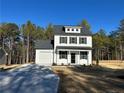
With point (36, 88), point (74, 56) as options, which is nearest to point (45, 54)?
point (74, 56)

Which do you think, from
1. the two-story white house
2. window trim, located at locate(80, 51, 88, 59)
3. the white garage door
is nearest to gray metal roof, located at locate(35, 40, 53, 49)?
the two-story white house

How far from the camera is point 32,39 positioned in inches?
2997

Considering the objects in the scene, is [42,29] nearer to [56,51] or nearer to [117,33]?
[117,33]

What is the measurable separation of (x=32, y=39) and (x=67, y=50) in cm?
3677

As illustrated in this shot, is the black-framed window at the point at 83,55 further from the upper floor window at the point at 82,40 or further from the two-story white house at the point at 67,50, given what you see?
the upper floor window at the point at 82,40

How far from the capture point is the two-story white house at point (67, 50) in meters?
41.2

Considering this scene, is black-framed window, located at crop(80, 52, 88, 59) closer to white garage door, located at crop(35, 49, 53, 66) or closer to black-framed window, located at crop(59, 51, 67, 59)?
black-framed window, located at crop(59, 51, 67, 59)

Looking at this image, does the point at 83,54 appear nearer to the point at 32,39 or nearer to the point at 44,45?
the point at 44,45

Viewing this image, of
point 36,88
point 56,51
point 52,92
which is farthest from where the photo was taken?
point 56,51

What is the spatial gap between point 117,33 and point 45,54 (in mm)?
43221


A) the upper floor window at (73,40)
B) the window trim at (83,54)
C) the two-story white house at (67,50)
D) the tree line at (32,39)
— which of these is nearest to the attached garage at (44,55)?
the two-story white house at (67,50)

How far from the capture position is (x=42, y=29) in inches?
3130

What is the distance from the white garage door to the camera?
41562 millimetres

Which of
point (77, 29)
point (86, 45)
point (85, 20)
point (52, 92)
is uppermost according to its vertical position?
point (85, 20)
